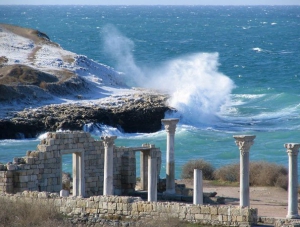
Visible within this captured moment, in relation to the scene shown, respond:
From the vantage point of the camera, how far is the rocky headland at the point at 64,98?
59.1 m

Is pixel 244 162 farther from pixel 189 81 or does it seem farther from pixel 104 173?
pixel 189 81

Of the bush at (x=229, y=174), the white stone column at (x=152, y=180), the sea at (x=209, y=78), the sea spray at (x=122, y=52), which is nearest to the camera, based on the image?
the white stone column at (x=152, y=180)

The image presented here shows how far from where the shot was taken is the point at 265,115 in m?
67.2

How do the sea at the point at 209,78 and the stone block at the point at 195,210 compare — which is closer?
the stone block at the point at 195,210

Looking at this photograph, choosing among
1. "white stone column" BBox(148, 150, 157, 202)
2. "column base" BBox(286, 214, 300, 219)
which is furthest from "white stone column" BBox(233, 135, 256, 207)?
"white stone column" BBox(148, 150, 157, 202)

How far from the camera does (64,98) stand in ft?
215

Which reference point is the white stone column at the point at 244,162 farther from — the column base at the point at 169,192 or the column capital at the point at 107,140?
the column base at the point at 169,192

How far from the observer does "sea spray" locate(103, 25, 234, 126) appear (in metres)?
68.8

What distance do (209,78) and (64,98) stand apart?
22.3 m

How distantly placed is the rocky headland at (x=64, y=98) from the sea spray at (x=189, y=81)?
2.17 metres

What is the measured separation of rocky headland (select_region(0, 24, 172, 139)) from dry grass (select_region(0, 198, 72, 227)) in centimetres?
→ 3372

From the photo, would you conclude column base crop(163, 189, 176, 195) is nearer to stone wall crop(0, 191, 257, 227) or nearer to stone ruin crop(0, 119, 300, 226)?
stone ruin crop(0, 119, 300, 226)

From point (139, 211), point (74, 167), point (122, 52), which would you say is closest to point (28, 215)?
point (139, 211)

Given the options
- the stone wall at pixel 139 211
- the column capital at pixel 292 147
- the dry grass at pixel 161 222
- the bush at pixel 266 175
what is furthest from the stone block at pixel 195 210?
the bush at pixel 266 175
